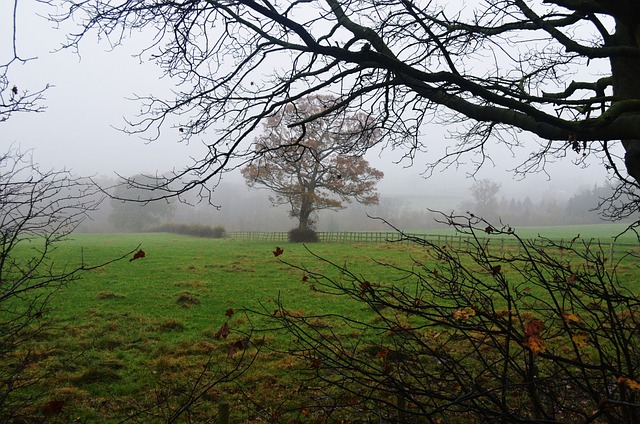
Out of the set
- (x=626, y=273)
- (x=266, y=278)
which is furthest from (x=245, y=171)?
(x=626, y=273)

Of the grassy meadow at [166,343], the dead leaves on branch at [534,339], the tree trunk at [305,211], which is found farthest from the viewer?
the tree trunk at [305,211]

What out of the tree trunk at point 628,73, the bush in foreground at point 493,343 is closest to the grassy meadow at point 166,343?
the bush in foreground at point 493,343

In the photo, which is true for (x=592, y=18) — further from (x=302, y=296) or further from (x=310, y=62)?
(x=302, y=296)

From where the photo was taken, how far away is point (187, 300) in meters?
10.7

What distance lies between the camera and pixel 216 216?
6203cm

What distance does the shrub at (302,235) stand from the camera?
31.2 metres

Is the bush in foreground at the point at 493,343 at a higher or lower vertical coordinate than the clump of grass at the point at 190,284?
higher

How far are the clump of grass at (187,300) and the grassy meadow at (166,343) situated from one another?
0.03 meters

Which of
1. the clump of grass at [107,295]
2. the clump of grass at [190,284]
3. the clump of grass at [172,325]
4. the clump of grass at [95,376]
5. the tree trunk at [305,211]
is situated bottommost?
the clump of grass at [95,376]

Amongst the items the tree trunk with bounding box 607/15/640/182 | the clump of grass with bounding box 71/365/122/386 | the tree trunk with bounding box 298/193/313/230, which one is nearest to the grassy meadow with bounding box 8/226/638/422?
the clump of grass with bounding box 71/365/122/386

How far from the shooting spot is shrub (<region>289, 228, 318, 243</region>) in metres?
31.2

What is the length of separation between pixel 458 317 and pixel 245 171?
28090 mm

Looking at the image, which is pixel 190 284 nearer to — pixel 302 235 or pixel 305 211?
pixel 305 211

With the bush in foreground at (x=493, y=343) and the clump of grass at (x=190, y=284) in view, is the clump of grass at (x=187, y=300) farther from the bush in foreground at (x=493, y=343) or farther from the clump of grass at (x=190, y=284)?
the bush in foreground at (x=493, y=343)
